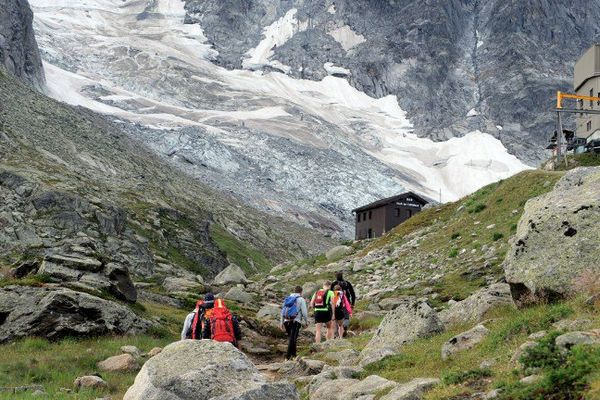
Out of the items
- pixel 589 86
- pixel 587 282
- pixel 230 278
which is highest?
pixel 589 86

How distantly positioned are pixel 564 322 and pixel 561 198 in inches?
162

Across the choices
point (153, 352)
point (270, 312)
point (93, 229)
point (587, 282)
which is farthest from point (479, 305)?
point (93, 229)

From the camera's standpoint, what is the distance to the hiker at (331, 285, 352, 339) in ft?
66.8

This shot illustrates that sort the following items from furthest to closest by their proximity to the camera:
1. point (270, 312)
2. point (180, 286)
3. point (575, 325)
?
1. point (180, 286)
2. point (270, 312)
3. point (575, 325)

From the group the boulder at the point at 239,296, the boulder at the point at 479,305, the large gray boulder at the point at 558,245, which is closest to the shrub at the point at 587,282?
the large gray boulder at the point at 558,245

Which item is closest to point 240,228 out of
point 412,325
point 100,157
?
point 100,157

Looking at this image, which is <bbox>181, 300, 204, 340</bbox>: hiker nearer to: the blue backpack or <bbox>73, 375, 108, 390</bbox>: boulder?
<bbox>73, 375, 108, 390</bbox>: boulder

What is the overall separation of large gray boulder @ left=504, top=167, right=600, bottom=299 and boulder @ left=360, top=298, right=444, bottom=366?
246 cm

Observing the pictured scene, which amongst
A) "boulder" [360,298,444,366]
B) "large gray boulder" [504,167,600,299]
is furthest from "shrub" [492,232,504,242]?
"large gray boulder" [504,167,600,299]

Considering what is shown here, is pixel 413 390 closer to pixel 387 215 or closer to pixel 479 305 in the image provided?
pixel 479 305

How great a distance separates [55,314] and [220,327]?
7.66 m

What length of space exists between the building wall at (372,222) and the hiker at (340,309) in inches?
1921

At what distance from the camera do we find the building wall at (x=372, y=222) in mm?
69750

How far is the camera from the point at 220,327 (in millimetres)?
14141
